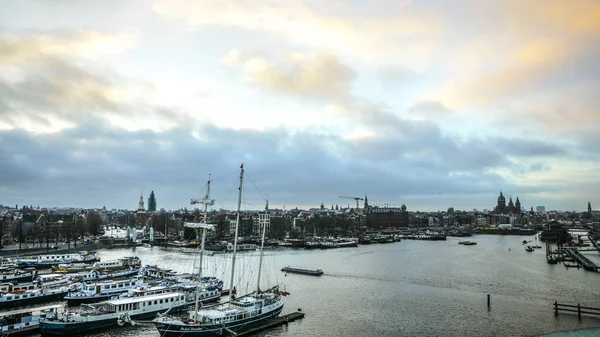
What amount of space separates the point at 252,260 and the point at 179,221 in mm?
93924

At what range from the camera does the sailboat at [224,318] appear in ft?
103

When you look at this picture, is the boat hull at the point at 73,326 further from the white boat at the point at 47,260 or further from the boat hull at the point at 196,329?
the white boat at the point at 47,260

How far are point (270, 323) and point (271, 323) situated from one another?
91mm

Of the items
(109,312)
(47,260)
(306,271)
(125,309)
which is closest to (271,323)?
(125,309)

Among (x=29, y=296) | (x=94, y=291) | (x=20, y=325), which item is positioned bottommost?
(x=29, y=296)

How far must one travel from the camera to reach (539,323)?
3797 centimetres

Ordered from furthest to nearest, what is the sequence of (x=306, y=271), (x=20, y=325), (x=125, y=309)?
(x=306, y=271)
(x=125, y=309)
(x=20, y=325)

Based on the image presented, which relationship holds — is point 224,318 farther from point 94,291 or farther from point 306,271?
point 306,271

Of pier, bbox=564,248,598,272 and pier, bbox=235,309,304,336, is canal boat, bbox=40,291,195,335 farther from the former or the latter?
pier, bbox=564,248,598,272

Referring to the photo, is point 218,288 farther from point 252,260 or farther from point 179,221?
point 179,221

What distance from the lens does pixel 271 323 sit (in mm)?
37094

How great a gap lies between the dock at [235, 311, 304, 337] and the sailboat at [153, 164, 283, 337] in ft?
1.12

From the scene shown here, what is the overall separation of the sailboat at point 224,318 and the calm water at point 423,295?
210 cm

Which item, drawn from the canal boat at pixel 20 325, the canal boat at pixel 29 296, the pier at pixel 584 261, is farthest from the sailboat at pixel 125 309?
the pier at pixel 584 261
